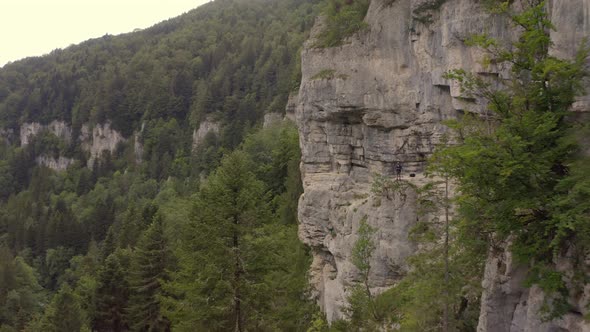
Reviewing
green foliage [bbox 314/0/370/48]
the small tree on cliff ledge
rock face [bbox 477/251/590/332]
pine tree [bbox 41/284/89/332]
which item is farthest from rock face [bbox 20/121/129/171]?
the small tree on cliff ledge

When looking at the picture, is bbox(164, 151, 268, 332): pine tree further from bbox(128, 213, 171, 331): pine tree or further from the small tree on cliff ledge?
bbox(128, 213, 171, 331): pine tree

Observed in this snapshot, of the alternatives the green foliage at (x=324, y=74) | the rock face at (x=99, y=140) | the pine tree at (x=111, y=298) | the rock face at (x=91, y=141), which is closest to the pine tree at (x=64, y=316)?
the pine tree at (x=111, y=298)

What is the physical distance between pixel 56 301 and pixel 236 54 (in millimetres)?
83817

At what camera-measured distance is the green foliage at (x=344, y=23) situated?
77.0 feet

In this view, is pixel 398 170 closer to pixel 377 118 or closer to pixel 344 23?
pixel 377 118

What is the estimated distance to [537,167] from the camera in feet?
30.7

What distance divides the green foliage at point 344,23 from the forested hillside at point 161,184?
8290 mm

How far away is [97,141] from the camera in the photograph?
10731cm

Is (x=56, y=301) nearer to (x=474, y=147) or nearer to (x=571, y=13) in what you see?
(x=474, y=147)

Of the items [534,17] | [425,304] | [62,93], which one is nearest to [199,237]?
[425,304]

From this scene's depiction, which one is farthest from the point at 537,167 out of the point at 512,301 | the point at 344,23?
the point at 344,23

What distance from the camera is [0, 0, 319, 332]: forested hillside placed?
15000 mm

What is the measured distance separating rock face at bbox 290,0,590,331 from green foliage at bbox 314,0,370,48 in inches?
15.4

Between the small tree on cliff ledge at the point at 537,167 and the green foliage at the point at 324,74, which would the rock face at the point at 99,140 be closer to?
the green foliage at the point at 324,74
